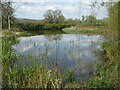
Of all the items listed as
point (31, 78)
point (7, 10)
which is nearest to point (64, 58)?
point (31, 78)

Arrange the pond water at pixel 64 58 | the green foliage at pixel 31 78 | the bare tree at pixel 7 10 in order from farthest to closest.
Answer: the bare tree at pixel 7 10, the pond water at pixel 64 58, the green foliage at pixel 31 78

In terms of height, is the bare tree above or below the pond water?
above

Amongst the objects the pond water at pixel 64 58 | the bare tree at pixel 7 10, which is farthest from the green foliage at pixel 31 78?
the bare tree at pixel 7 10

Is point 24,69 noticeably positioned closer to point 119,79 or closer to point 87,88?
point 87,88

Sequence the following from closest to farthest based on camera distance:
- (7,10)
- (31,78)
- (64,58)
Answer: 1. (31,78)
2. (64,58)
3. (7,10)

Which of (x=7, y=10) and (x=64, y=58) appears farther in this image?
(x=7, y=10)

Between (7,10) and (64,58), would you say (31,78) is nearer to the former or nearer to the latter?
(64,58)

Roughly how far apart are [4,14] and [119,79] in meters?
16.4

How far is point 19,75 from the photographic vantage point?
3.42 metres

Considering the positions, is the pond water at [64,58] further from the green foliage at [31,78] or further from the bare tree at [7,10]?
the bare tree at [7,10]

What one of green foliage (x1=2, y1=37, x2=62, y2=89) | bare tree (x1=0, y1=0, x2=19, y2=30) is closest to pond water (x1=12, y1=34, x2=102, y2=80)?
green foliage (x1=2, y1=37, x2=62, y2=89)

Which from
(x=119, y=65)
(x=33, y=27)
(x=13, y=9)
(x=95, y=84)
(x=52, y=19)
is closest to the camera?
(x=95, y=84)

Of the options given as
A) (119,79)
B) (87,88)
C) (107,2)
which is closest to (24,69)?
(87,88)

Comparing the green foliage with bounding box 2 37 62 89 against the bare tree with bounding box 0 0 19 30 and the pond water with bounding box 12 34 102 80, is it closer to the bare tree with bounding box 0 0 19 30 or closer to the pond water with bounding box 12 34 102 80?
the pond water with bounding box 12 34 102 80
